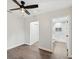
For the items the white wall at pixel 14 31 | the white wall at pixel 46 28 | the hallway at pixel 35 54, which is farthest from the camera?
the white wall at pixel 14 31

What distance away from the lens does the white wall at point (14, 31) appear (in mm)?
6055

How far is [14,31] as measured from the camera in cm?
666

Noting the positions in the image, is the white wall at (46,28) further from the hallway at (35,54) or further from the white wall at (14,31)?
the white wall at (14,31)

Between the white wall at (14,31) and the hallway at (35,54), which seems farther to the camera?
the white wall at (14,31)

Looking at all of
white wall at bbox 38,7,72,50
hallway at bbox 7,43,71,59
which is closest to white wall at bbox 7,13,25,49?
hallway at bbox 7,43,71,59

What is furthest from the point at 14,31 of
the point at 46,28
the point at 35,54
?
the point at 35,54

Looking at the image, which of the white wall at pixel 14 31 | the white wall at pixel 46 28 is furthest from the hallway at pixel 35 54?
the white wall at pixel 14 31

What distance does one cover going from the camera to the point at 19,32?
285 inches

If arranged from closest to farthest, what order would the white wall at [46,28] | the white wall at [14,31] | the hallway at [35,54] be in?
the hallway at [35,54] → the white wall at [46,28] → the white wall at [14,31]

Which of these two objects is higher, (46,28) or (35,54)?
(46,28)

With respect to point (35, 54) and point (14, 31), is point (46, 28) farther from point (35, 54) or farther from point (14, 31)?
point (14, 31)

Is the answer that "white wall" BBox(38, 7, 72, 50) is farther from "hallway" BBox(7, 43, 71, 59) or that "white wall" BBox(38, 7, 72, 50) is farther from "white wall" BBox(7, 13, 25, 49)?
"white wall" BBox(7, 13, 25, 49)
